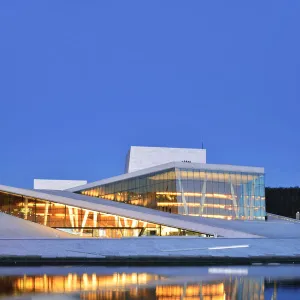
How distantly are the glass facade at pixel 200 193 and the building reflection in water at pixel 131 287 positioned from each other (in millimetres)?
19728

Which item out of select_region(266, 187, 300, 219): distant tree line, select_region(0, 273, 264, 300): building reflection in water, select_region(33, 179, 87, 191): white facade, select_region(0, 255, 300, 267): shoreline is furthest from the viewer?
select_region(33, 179, 87, 191): white facade

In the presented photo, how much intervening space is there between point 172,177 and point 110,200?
16.0ft

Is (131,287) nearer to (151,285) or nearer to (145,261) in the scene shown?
(151,285)

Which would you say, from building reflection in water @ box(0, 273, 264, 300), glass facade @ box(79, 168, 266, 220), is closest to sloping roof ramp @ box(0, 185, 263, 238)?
glass facade @ box(79, 168, 266, 220)

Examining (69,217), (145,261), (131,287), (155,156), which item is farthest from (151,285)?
(155,156)

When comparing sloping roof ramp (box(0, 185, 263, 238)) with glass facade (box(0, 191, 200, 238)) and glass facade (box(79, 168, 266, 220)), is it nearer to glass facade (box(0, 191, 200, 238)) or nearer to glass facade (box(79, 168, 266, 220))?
glass facade (box(0, 191, 200, 238))

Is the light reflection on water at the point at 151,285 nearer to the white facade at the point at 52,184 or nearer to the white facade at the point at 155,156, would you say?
the white facade at the point at 155,156

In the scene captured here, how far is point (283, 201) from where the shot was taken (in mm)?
57250

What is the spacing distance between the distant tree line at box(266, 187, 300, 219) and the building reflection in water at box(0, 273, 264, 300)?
41.6 m

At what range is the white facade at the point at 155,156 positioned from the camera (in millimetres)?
47156

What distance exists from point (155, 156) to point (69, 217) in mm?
14780

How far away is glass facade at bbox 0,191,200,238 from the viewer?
1347 inches

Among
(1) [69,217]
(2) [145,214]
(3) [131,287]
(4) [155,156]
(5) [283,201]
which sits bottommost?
(3) [131,287]

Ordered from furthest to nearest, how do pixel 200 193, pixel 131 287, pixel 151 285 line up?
pixel 200 193, pixel 151 285, pixel 131 287
